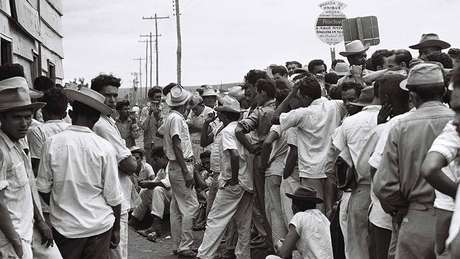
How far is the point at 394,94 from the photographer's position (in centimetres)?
596

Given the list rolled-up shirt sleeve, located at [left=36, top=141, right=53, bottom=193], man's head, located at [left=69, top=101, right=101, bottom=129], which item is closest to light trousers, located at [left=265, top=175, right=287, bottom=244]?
man's head, located at [left=69, top=101, right=101, bottom=129]

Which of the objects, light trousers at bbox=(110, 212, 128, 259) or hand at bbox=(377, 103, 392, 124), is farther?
light trousers at bbox=(110, 212, 128, 259)

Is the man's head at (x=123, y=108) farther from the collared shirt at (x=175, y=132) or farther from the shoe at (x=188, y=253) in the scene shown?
the shoe at (x=188, y=253)

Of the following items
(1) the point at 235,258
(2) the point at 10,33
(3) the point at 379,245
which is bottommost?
(1) the point at 235,258

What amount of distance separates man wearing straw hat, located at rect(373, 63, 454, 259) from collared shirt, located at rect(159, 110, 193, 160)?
460 cm

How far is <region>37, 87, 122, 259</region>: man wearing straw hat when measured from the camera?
5844 millimetres

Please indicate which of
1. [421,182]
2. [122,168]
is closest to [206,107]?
[122,168]

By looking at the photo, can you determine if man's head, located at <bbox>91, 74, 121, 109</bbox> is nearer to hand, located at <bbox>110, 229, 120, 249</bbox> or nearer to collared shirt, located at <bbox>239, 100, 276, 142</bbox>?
hand, located at <bbox>110, 229, 120, 249</bbox>

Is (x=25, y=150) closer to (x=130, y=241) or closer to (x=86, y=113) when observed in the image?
(x=86, y=113)


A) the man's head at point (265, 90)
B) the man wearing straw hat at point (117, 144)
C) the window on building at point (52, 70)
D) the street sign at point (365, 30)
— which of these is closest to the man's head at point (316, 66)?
the street sign at point (365, 30)

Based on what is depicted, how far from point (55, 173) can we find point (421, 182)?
2751mm

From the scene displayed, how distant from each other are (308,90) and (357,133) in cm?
152

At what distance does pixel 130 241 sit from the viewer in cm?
1106

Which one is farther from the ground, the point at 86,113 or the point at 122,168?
the point at 86,113
